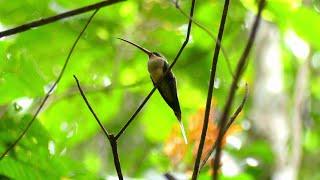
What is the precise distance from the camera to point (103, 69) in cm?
174

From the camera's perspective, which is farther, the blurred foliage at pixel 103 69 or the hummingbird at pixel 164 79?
the blurred foliage at pixel 103 69

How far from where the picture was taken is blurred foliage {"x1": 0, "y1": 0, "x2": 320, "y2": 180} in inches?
44.6

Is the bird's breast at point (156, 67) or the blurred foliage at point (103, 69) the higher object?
the blurred foliage at point (103, 69)

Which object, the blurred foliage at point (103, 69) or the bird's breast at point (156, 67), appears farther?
the blurred foliage at point (103, 69)

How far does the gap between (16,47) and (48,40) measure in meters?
0.20

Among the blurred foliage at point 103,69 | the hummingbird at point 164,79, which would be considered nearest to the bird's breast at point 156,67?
the hummingbird at point 164,79

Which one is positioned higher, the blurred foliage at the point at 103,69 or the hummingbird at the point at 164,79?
the blurred foliage at the point at 103,69

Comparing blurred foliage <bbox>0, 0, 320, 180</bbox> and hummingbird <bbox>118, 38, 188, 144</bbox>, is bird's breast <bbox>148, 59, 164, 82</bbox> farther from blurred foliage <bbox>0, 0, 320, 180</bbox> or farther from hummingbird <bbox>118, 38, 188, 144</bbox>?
blurred foliage <bbox>0, 0, 320, 180</bbox>

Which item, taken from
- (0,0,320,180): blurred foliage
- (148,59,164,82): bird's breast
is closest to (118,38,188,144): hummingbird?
(148,59,164,82): bird's breast

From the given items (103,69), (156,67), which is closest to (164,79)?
(156,67)

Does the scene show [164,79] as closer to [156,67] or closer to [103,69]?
[156,67]

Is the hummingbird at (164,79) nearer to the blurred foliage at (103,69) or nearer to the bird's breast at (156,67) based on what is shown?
the bird's breast at (156,67)

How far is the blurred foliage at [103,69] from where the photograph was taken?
1134 mm

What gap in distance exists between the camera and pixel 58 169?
1102mm
